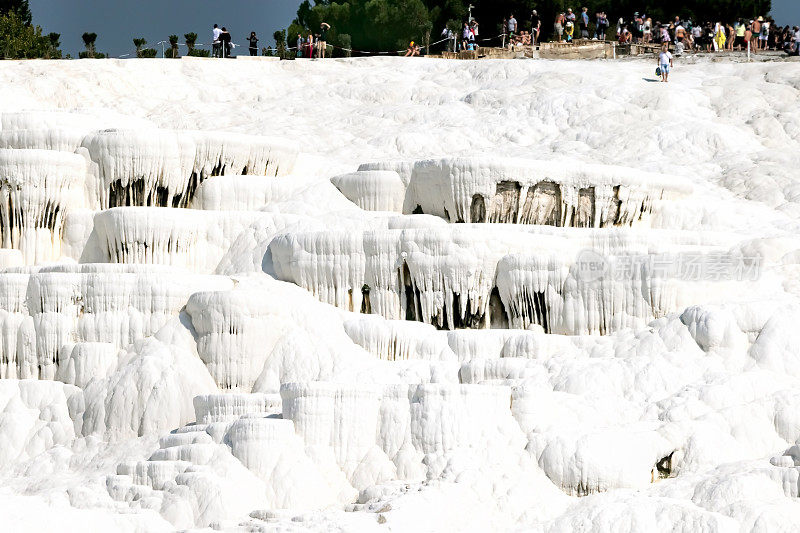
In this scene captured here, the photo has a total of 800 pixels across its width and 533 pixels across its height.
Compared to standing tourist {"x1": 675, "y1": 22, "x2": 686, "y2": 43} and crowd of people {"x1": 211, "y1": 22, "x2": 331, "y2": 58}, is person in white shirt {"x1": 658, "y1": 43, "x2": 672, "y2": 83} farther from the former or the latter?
crowd of people {"x1": 211, "y1": 22, "x2": 331, "y2": 58}

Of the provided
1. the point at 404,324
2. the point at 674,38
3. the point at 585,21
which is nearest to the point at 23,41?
the point at 585,21

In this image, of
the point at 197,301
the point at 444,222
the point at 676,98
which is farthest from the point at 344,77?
the point at 197,301

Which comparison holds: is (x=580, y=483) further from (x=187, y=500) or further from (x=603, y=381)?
(x=187, y=500)

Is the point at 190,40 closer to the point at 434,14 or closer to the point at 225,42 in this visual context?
the point at 225,42

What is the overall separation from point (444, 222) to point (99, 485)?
9147 mm

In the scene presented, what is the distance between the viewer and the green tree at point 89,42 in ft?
141

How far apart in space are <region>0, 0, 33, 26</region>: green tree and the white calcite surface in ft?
77.3

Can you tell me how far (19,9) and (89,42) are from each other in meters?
13.1

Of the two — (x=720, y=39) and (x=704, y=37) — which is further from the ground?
(x=704, y=37)

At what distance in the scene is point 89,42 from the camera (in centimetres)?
4438

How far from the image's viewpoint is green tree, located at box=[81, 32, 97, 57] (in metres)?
42.8

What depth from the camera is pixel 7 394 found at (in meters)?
22.5

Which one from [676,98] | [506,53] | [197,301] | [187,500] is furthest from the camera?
[506,53]

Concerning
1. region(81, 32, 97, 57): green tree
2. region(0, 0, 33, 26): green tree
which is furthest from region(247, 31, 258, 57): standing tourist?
region(0, 0, 33, 26): green tree
